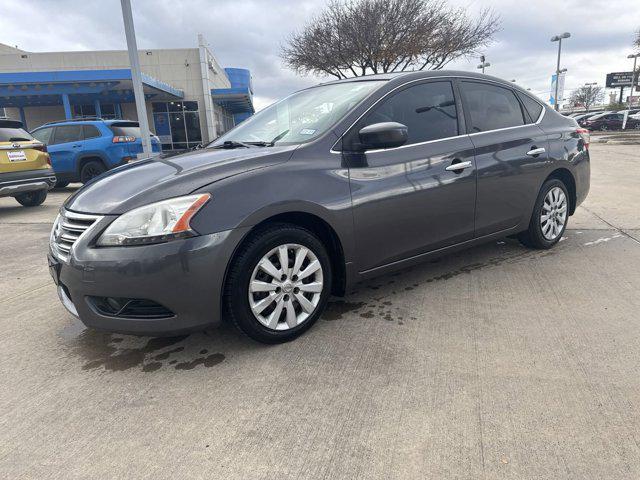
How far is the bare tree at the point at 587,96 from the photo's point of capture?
9006 centimetres

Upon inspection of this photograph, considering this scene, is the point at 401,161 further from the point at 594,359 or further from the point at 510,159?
the point at 594,359

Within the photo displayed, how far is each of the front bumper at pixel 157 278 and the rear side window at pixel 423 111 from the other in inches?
57.0

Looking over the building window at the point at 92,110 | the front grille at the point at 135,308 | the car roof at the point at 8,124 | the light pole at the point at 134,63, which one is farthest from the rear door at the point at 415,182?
the building window at the point at 92,110

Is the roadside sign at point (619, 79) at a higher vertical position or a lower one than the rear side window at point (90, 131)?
higher

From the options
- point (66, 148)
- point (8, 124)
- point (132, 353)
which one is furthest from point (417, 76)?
point (66, 148)

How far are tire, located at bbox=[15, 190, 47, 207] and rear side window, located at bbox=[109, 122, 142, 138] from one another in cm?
231

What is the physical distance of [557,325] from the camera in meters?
2.98

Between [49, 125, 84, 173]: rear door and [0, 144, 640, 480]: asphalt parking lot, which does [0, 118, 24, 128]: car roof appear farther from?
[0, 144, 640, 480]: asphalt parking lot

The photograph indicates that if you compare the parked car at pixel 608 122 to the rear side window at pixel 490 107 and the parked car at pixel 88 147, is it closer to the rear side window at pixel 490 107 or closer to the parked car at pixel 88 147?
the parked car at pixel 88 147

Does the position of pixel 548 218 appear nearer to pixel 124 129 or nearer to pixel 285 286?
pixel 285 286

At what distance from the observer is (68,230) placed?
2666 mm

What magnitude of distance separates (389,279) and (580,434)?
2082 millimetres

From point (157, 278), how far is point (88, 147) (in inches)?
366

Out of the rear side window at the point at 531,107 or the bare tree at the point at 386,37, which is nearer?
the rear side window at the point at 531,107
